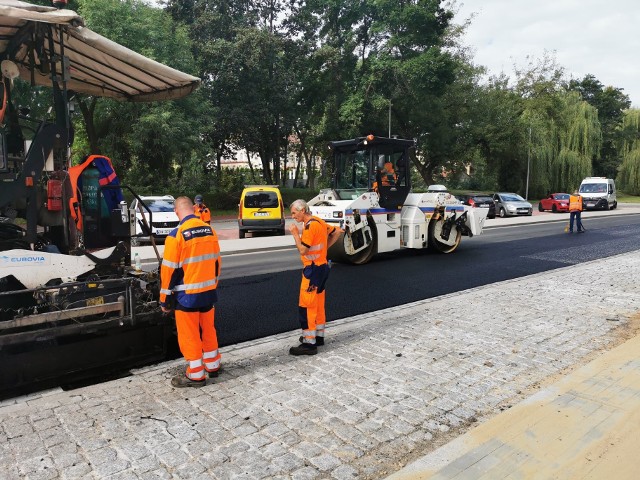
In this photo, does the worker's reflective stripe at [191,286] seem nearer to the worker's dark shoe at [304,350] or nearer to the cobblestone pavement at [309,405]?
the cobblestone pavement at [309,405]

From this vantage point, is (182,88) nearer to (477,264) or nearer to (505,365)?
(505,365)

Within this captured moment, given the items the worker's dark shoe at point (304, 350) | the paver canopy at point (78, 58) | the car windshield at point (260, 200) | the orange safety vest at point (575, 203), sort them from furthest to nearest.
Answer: the orange safety vest at point (575, 203), the car windshield at point (260, 200), the worker's dark shoe at point (304, 350), the paver canopy at point (78, 58)

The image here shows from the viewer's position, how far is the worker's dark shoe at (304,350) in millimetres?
5176

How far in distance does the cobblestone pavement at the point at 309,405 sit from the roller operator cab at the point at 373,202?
178 inches

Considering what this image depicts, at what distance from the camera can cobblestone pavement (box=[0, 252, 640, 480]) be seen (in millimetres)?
3162

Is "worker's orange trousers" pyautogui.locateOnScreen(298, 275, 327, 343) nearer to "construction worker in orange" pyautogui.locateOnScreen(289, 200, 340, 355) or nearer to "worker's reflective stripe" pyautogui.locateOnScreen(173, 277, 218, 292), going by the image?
"construction worker in orange" pyautogui.locateOnScreen(289, 200, 340, 355)

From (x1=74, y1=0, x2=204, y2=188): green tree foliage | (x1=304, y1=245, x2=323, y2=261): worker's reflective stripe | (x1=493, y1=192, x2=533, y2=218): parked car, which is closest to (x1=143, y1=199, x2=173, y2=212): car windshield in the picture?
(x1=74, y1=0, x2=204, y2=188): green tree foliage

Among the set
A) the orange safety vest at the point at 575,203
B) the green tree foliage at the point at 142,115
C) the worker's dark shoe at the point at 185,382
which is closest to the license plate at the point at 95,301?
the worker's dark shoe at the point at 185,382

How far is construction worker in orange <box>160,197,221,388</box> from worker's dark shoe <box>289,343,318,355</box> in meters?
1.08

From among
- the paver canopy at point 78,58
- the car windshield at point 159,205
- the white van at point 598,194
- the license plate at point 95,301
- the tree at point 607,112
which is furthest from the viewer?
the tree at point 607,112

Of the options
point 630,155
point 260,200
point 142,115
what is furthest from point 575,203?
point 630,155

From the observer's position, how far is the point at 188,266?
4.31m

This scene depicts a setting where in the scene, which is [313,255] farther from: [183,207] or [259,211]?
[259,211]

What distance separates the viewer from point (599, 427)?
140 inches
